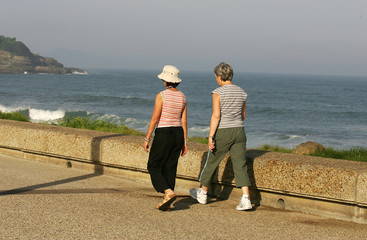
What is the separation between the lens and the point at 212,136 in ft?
18.0

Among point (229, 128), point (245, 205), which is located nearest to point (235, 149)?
point (229, 128)

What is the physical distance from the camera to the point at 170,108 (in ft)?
17.7

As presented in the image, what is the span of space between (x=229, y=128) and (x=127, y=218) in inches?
61.2

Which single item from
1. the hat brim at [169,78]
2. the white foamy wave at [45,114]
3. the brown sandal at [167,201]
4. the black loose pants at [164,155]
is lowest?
the white foamy wave at [45,114]

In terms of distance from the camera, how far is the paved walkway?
4.52 m

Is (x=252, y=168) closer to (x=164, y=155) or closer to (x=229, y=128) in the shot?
(x=229, y=128)

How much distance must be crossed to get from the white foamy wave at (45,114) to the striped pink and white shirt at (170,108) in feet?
112

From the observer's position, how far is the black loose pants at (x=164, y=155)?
545 centimetres

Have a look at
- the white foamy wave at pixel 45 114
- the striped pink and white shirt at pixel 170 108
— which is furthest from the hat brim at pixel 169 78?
the white foamy wave at pixel 45 114

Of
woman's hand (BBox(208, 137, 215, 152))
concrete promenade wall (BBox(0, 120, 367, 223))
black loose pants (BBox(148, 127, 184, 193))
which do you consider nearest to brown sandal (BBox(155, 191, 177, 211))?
black loose pants (BBox(148, 127, 184, 193))

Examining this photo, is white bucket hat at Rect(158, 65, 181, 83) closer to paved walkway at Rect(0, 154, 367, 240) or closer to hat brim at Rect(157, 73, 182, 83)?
hat brim at Rect(157, 73, 182, 83)

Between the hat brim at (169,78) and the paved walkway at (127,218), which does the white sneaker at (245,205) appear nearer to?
the paved walkway at (127,218)

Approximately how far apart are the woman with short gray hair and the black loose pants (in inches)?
15.4

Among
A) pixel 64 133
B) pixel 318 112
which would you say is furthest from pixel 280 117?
pixel 64 133
